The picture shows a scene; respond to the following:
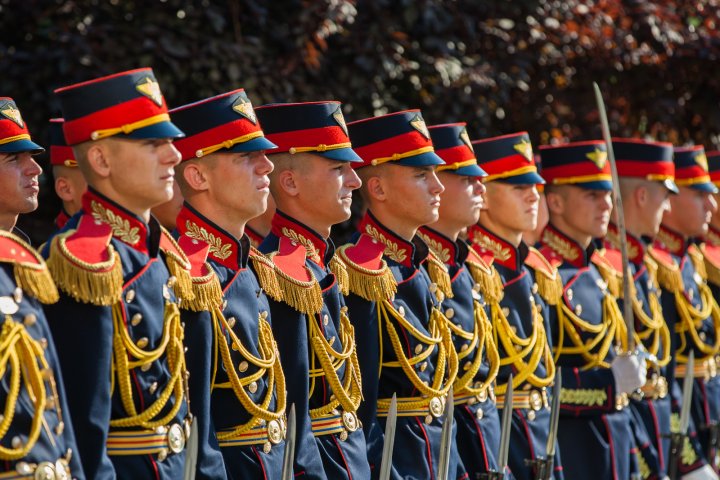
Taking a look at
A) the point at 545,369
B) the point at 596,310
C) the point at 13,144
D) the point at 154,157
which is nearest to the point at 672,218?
the point at 596,310

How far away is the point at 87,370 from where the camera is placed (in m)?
3.70

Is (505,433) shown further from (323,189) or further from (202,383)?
(202,383)

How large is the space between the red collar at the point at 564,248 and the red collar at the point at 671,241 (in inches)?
64.3

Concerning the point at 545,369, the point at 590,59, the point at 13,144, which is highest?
the point at 590,59

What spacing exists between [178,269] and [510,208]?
8.50 ft

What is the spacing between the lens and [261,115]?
515 cm

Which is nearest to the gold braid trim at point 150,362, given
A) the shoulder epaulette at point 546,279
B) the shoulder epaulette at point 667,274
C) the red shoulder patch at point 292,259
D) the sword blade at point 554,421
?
the red shoulder patch at point 292,259

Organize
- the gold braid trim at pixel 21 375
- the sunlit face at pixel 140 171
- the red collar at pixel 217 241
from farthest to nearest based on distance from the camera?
the red collar at pixel 217 241 → the sunlit face at pixel 140 171 → the gold braid trim at pixel 21 375

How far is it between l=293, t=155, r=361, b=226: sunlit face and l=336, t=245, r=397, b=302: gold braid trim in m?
0.27

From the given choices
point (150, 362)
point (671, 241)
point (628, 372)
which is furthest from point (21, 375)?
point (671, 241)

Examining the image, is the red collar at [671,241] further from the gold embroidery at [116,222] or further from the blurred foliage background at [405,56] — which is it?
the gold embroidery at [116,222]

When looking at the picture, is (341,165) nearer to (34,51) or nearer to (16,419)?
(16,419)

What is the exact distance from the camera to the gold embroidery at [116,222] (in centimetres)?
392

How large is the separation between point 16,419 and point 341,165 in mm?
1902
